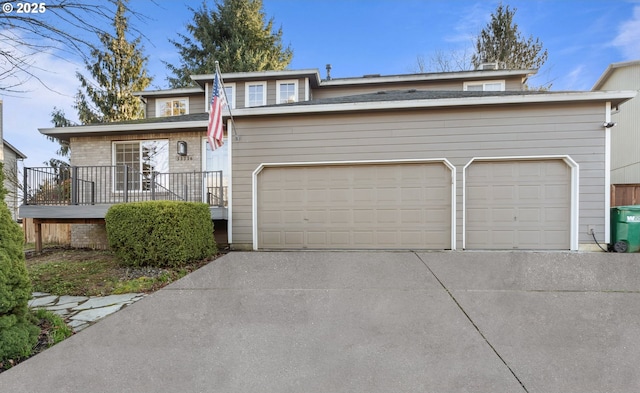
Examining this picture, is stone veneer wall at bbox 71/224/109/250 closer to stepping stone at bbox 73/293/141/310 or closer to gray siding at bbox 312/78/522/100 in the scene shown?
stepping stone at bbox 73/293/141/310

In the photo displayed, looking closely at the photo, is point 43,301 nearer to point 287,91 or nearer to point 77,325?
point 77,325

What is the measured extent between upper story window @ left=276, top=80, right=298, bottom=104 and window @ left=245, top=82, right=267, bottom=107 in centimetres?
54

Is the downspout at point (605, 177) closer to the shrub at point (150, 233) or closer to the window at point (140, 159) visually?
the shrub at point (150, 233)

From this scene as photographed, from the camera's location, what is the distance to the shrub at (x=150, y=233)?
5324 millimetres

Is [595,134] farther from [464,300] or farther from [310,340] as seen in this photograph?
[310,340]

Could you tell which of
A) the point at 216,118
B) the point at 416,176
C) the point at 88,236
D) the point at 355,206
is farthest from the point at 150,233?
the point at 416,176

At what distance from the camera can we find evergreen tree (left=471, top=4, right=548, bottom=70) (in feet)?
57.8

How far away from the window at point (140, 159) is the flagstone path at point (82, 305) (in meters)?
5.06

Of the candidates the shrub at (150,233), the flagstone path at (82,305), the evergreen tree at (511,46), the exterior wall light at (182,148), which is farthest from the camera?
the evergreen tree at (511,46)

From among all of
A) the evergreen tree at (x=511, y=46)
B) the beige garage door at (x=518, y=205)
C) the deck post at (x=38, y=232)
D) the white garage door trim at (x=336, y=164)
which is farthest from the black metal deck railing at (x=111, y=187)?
the evergreen tree at (x=511, y=46)

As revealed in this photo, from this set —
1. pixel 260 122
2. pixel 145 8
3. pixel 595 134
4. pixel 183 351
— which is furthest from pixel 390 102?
pixel 183 351

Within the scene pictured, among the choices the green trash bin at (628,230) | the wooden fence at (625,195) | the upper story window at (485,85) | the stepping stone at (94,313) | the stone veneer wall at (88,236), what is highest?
the upper story window at (485,85)

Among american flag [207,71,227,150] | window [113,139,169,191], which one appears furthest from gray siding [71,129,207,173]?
american flag [207,71,227,150]

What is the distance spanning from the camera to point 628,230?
6.05 meters
